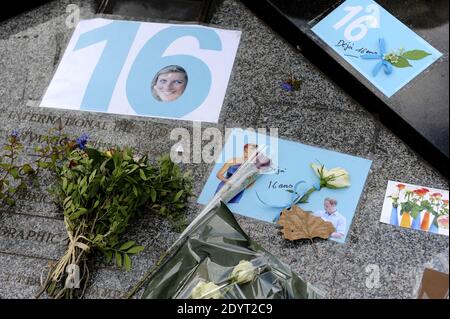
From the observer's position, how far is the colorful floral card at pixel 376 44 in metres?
1.78

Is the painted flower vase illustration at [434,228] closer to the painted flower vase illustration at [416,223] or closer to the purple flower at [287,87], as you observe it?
the painted flower vase illustration at [416,223]

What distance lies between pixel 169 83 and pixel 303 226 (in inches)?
24.6

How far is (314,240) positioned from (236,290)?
10.4 inches

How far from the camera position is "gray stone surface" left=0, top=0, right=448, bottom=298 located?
5.13ft

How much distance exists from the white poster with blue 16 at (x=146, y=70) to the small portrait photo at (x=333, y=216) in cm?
42

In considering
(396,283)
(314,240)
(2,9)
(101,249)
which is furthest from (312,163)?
(2,9)

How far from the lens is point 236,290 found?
56.6 inches

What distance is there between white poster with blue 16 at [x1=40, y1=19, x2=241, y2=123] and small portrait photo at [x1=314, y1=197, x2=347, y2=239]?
418 millimetres

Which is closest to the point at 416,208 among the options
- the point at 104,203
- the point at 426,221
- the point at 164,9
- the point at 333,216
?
the point at 426,221

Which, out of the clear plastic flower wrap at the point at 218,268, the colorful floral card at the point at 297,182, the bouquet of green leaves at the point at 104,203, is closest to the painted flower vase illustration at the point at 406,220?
the colorful floral card at the point at 297,182

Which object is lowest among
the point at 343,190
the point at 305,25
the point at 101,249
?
the point at 101,249

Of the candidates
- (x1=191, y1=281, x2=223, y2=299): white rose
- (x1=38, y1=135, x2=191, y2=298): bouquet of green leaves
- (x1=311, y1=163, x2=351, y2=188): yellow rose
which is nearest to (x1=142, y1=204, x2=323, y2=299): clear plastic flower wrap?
(x1=191, y1=281, x2=223, y2=299): white rose

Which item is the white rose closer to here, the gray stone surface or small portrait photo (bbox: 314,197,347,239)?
the gray stone surface

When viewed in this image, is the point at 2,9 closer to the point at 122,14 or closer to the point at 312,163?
the point at 122,14
